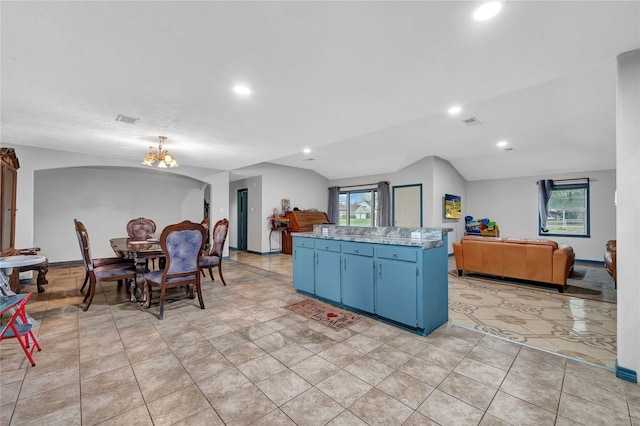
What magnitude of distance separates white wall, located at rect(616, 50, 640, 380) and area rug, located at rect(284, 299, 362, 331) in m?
2.15

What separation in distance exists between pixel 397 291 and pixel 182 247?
2559 mm

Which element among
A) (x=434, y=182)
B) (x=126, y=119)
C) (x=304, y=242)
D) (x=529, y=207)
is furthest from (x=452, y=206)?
(x=126, y=119)

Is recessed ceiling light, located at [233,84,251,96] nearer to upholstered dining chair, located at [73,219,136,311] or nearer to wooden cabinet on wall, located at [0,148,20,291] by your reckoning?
upholstered dining chair, located at [73,219,136,311]

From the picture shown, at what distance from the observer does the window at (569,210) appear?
22.6 ft

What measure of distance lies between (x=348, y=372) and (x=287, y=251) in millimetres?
6362

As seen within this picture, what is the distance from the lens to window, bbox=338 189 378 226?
358 inches

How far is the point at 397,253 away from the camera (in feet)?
9.29

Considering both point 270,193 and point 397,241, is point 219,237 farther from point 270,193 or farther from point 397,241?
point 270,193

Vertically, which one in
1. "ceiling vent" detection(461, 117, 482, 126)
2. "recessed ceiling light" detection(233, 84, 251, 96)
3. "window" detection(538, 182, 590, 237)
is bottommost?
"window" detection(538, 182, 590, 237)

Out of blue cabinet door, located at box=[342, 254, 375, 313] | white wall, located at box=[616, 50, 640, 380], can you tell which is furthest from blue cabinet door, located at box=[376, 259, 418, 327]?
white wall, located at box=[616, 50, 640, 380]

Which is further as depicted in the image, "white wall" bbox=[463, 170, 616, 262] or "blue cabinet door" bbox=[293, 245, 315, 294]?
"white wall" bbox=[463, 170, 616, 262]

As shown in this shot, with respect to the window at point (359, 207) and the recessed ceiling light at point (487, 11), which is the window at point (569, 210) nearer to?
the window at point (359, 207)

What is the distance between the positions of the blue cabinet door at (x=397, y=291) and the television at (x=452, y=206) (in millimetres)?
5461

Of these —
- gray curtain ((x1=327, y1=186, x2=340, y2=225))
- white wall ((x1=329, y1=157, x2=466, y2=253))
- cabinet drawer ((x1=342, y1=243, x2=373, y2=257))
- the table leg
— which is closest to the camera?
cabinet drawer ((x1=342, y1=243, x2=373, y2=257))
